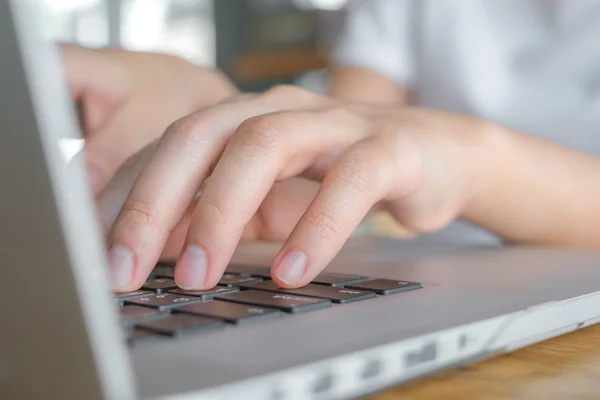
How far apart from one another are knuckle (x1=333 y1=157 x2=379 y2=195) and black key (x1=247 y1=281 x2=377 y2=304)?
0.25 ft

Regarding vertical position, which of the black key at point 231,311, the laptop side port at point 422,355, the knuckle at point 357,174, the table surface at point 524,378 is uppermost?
the knuckle at point 357,174

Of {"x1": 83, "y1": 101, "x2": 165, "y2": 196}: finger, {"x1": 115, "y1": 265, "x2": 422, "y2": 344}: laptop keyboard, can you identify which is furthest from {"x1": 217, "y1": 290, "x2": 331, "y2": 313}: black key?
{"x1": 83, "y1": 101, "x2": 165, "y2": 196}: finger

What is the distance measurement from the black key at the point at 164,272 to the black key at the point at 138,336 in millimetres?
148

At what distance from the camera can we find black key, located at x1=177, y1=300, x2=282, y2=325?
26 cm

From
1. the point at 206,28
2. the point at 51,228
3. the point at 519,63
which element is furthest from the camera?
the point at 206,28

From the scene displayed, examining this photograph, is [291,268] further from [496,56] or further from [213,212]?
[496,56]

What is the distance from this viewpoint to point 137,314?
0.26 m

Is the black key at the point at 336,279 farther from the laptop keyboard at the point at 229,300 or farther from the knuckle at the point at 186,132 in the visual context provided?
the knuckle at the point at 186,132

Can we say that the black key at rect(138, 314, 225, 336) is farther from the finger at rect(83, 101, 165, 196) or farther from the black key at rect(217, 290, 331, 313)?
the finger at rect(83, 101, 165, 196)

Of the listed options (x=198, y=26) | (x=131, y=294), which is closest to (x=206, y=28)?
(x=198, y=26)

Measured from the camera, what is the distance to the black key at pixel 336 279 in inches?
13.8

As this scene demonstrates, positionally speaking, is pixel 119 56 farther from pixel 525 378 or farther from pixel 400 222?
pixel 525 378

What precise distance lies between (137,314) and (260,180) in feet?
0.43

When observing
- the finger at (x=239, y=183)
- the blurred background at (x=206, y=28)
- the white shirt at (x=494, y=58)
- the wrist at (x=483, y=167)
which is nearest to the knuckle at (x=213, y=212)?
the finger at (x=239, y=183)
